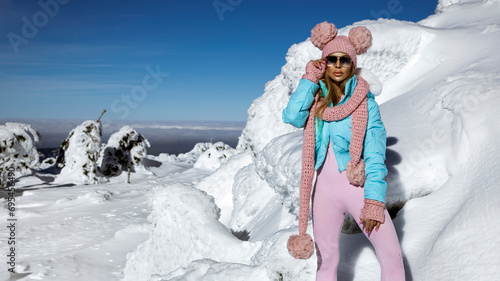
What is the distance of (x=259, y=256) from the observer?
119 inches

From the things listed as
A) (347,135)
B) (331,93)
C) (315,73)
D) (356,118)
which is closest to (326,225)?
(347,135)

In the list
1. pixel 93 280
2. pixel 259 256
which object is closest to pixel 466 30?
pixel 259 256

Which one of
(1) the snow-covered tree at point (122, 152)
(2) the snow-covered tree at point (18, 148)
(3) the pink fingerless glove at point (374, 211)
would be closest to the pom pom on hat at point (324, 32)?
(3) the pink fingerless glove at point (374, 211)

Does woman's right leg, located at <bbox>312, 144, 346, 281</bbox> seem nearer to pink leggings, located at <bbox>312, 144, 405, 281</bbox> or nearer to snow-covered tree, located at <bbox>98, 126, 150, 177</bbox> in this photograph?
pink leggings, located at <bbox>312, 144, 405, 281</bbox>

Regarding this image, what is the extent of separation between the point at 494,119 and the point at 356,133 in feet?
4.97

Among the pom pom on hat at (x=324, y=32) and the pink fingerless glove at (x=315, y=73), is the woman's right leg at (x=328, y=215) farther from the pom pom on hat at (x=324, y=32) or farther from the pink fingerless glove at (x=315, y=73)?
the pom pom on hat at (x=324, y=32)

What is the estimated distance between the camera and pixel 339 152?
2.24m

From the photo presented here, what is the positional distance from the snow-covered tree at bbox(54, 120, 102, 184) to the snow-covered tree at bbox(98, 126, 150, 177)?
2183mm

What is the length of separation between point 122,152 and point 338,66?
20.0m

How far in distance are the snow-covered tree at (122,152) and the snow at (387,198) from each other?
10.4m

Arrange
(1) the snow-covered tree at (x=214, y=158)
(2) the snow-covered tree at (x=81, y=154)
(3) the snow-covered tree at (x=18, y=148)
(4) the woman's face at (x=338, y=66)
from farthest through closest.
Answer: (1) the snow-covered tree at (x=214, y=158) < (2) the snow-covered tree at (x=81, y=154) < (3) the snow-covered tree at (x=18, y=148) < (4) the woman's face at (x=338, y=66)

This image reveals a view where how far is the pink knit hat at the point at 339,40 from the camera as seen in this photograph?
219cm

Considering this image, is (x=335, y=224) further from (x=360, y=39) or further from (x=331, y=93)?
(x=360, y=39)

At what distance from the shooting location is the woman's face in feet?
7.04
